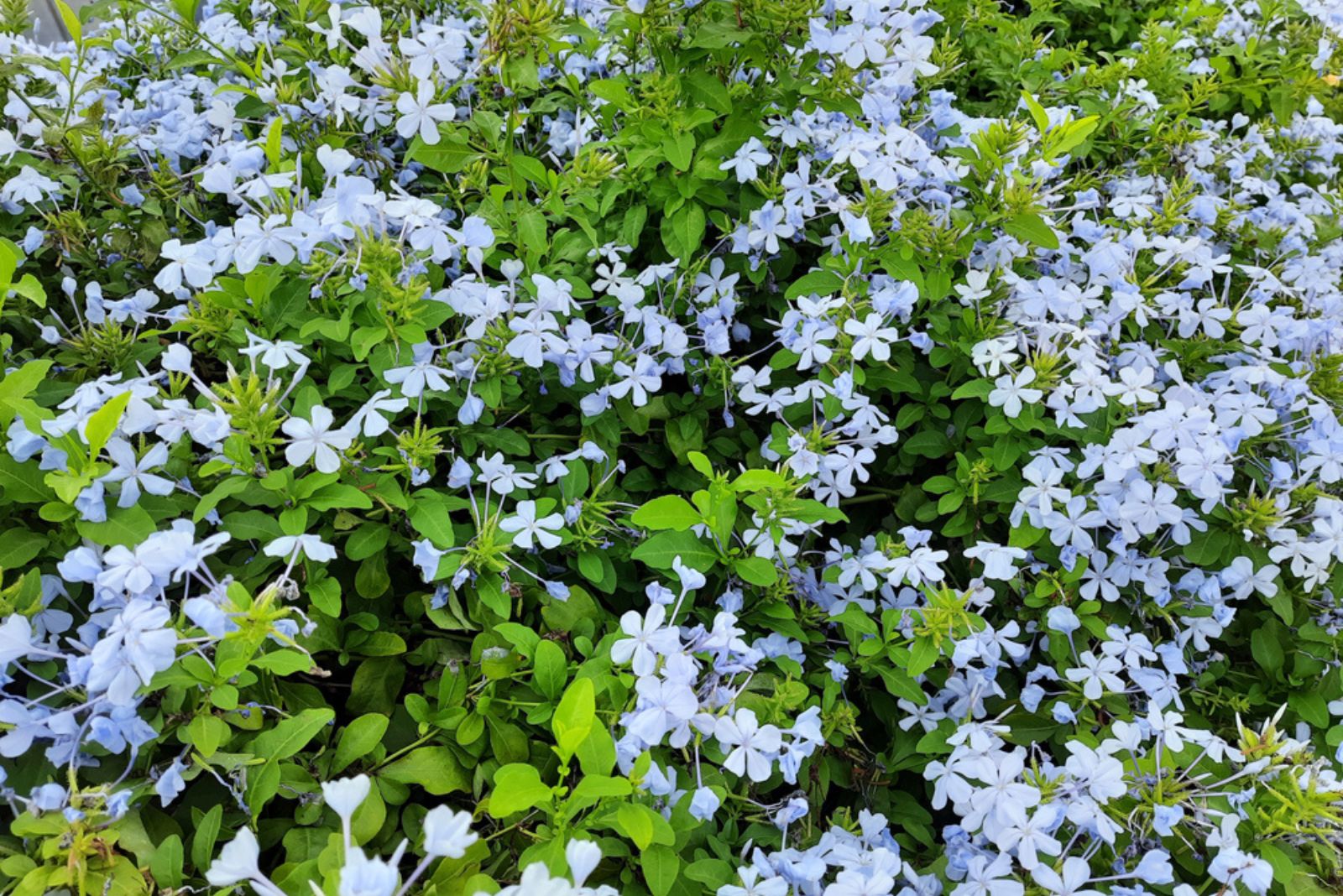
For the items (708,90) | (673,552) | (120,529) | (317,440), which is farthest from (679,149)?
(120,529)

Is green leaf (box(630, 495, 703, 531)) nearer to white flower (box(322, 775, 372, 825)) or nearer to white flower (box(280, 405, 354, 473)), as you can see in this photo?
white flower (box(280, 405, 354, 473))

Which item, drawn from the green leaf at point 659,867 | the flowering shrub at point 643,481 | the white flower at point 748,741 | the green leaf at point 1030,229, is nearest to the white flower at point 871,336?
the flowering shrub at point 643,481

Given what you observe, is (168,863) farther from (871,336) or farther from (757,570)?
(871,336)

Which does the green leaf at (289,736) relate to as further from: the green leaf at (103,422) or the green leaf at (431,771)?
the green leaf at (103,422)

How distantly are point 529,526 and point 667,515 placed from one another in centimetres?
25

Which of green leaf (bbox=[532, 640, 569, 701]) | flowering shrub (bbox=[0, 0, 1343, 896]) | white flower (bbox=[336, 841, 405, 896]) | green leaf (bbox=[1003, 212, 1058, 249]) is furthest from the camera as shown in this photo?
green leaf (bbox=[1003, 212, 1058, 249])

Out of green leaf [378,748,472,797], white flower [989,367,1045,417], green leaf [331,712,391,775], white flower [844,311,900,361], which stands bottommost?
green leaf [378,748,472,797]

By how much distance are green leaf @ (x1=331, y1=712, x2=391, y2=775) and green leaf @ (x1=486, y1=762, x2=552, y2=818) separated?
0.26m

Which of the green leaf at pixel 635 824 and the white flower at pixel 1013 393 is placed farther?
the white flower at pixel 1013 393

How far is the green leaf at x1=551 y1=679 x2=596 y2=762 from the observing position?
4.07ft

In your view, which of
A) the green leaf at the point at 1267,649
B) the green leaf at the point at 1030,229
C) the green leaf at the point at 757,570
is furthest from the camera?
the green leaf at the point at 1267,649

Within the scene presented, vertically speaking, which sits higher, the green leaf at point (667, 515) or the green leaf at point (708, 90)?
the green leaf at point (708, 90)

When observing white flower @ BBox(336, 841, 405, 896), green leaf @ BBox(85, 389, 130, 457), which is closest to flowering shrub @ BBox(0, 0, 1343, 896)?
green leaf @ BBox(85, 389, 130, 457)

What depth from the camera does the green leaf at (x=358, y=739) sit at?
137cm
